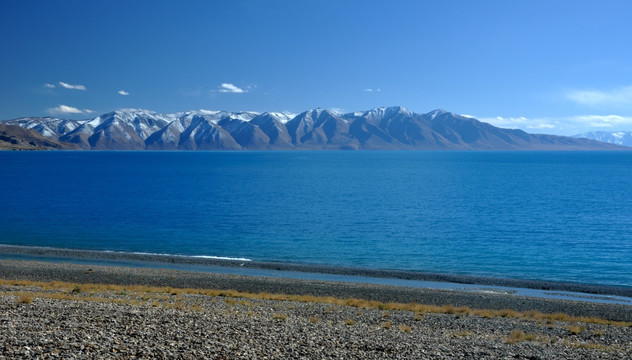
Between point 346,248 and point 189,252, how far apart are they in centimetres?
1616

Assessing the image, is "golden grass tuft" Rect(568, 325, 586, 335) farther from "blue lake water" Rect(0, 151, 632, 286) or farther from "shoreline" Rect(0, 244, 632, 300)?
"blue lake water" Rect(0, 151, 632, 286)

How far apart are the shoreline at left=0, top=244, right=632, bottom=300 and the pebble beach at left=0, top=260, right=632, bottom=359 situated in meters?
4.82

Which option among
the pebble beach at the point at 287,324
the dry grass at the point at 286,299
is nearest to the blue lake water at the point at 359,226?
the pebble beach at the point at 287,324

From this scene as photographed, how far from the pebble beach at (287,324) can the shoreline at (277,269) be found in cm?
482

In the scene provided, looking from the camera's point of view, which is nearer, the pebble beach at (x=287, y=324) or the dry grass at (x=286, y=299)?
the pebble beach at (x=287, y=324)

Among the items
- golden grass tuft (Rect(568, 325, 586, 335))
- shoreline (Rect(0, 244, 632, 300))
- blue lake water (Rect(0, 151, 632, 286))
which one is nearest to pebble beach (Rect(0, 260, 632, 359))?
golden grass tuft (Rect(568, 325, 586, 335))

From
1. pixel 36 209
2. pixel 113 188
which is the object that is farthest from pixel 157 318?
pixel 113 188

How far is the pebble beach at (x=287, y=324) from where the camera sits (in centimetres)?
1534

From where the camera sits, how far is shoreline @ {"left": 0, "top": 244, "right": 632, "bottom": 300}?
38781 millimetres

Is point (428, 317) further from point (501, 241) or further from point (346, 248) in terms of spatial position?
point (501, 241)

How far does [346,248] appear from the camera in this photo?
52.5m

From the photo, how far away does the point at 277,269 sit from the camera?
44.2 metres

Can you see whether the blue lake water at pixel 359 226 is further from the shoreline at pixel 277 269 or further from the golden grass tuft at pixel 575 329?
the golden grass tuft at pixel 575 329

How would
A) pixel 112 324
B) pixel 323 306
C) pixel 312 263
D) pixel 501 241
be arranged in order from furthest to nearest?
pixel 501 241 → pixel 312 263 → pixel 323 306 → pixel 112 324
